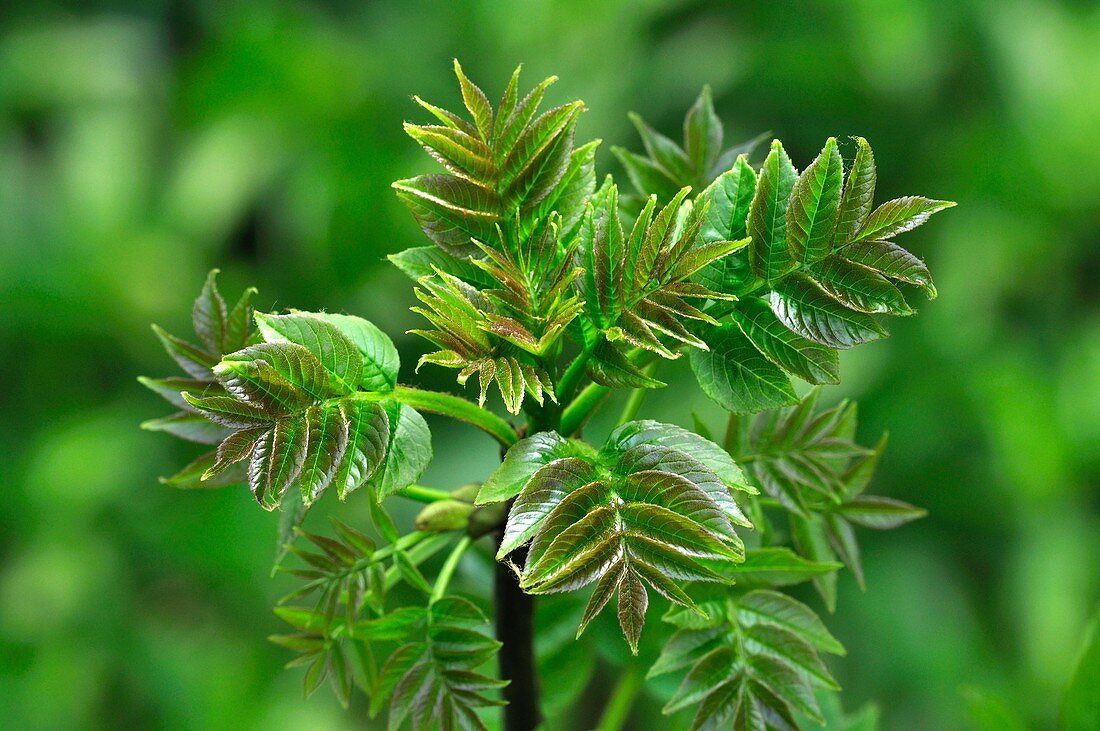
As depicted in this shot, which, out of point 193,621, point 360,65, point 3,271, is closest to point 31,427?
point 3,271

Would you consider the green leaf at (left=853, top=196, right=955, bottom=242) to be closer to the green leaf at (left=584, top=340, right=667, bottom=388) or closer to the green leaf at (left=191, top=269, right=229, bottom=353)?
the green leaf at (left=584, top=340, right=667, bottom=388)

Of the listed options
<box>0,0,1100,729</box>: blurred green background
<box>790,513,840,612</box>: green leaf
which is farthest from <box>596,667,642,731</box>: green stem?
<box>0,0,1100,729</box>: blurred green background

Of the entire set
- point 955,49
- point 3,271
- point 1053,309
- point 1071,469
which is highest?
point 955,49

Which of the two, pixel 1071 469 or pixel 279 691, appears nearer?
pixel 279 691

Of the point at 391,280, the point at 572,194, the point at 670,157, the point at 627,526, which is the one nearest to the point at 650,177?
the point at 670,157

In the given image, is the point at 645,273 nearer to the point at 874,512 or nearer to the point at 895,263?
the point at 895,263

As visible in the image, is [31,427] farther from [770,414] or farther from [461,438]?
[770,414]
